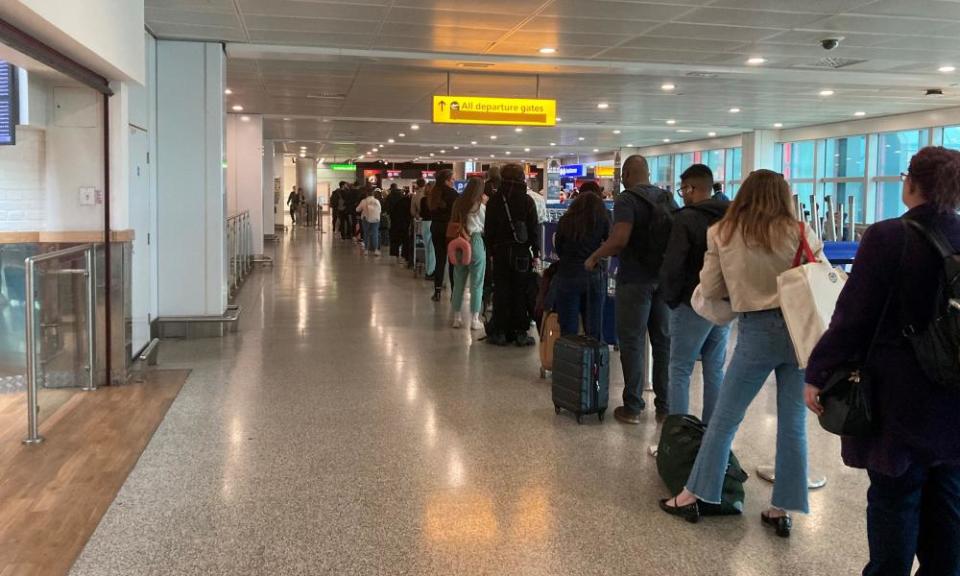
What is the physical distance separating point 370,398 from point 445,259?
5502 mm

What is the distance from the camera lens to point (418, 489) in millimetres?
4023

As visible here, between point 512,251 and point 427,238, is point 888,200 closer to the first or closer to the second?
point 427,238

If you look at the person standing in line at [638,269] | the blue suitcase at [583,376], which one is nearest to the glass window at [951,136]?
the person standing in line at [638,269]

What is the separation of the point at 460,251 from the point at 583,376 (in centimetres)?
371

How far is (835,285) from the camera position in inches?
122

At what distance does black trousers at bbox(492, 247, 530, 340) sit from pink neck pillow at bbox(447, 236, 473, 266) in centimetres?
82

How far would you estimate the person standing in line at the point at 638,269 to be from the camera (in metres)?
4.97

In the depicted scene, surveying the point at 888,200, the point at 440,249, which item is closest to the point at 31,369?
the point at 440,249

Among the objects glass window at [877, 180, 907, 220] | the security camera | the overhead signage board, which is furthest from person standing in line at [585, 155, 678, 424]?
the overhead signage board

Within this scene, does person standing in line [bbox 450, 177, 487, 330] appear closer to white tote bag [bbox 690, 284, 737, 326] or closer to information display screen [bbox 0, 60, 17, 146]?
information display screen [bbox 0, 60, 17, 146]

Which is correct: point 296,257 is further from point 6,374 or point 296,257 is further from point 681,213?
point 681,213

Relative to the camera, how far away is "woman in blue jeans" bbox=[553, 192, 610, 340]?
6.00 metres

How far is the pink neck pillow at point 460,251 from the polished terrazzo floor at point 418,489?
1867 millimetres

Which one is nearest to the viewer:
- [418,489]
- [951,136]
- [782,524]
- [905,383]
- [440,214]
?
[905,383]
